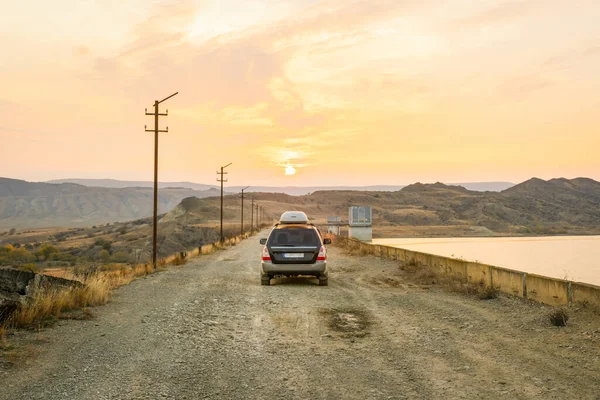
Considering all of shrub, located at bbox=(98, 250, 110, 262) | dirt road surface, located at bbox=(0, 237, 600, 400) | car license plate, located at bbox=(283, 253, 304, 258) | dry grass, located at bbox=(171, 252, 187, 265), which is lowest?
shrub, located at bbox=(98, 250, 110, 262)

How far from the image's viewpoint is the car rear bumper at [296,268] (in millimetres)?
15656

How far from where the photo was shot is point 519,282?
13.1 metres

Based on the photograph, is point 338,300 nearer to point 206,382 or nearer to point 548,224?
point 206,382

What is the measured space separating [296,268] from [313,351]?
7598mm

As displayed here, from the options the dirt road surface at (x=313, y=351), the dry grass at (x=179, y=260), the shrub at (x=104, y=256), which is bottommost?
the shrub at (x=104, y=256)

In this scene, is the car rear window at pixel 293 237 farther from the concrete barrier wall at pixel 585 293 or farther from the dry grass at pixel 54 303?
the concrete barrier wall at pixel 585 293

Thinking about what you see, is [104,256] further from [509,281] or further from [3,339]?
[3,339]

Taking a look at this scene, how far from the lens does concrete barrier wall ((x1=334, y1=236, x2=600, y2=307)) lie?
10945mm

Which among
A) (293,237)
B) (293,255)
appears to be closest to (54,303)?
(293,255)

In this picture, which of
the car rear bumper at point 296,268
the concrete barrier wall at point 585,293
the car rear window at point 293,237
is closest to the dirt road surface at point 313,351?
the concrete barrier wall at point 585,293

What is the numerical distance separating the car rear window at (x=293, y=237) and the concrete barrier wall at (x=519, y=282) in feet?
16.5

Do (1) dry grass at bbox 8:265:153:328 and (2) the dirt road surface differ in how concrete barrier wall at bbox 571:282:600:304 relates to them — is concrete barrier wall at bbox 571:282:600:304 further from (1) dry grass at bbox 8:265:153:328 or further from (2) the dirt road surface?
(1) dry grass at bbox 8:265:153:328

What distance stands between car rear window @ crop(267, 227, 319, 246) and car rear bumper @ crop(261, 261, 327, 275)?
0.66m

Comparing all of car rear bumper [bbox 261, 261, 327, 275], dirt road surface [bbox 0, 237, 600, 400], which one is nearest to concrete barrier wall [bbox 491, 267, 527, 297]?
dirt road surface [bbox 0, 237, 600, 400]
